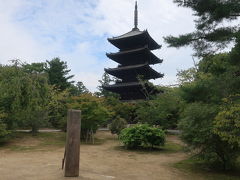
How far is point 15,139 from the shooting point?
17766mm

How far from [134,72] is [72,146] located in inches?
994

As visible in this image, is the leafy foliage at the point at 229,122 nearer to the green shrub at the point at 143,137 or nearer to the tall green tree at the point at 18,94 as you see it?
the green shrub at the point at 143,137

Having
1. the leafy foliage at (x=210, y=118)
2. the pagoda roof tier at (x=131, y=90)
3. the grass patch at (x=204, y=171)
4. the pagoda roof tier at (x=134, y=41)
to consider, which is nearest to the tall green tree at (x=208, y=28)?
the leafy foliage at (x=210, y=118)

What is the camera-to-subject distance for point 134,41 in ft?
109

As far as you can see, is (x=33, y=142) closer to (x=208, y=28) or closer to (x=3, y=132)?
(x=3, y=132)

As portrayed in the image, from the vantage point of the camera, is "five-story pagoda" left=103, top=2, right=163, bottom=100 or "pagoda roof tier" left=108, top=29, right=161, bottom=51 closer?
"five-story pagoda" left=103, top=2, right=163, bottom=100

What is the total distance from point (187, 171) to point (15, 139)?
40.2 feet

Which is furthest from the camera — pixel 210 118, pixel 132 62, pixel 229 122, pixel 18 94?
pixel 132 62

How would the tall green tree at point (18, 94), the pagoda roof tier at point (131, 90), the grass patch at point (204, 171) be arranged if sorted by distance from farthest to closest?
1. the pagoda roof tier at point (131, 90)
2. the tall green tree at point (18, 94)
3. the grass patch at point (204, 171)

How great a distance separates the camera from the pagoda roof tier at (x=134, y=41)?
32.2 m

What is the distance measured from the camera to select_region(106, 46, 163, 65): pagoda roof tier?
32.2 meters

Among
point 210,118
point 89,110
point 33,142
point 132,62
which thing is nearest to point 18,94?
point 33,142

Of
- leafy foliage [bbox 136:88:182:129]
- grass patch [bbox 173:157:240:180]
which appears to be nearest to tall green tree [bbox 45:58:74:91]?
Answer: leafy foliage [bbox 136:88:182:129]

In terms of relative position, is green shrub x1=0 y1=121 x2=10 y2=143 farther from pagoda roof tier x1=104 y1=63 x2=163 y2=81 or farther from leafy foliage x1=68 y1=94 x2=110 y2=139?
pagoda roof tier x1=104 y1=63 x2=163 y2=81
